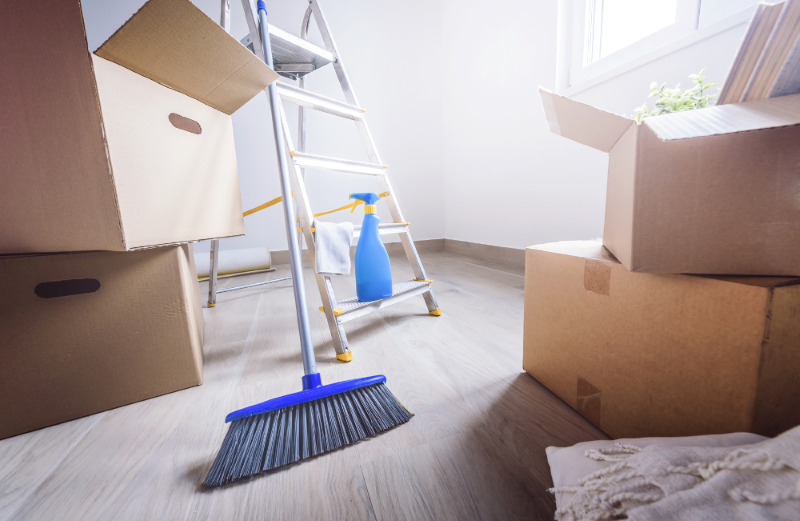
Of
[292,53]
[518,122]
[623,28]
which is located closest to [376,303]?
[292,53]

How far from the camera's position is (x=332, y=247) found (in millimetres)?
845

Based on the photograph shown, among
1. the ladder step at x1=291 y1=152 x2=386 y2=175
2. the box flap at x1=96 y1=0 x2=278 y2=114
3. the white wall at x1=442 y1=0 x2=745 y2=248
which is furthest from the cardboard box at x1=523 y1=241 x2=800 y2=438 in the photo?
the white wall at x1=442 y1=0 x2=745 y2=248

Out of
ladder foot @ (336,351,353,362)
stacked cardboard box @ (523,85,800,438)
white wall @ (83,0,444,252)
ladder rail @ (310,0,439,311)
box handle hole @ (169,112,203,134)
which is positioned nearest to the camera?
stacked cardboard box @ (523,85,800,438)

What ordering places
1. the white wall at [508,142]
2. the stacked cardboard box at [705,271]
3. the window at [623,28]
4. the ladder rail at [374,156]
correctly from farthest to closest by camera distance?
the white wall at [508,142] → the ladder rail at [374,156] → the window at [623,28] → the stacked cardboard box at [705,271]

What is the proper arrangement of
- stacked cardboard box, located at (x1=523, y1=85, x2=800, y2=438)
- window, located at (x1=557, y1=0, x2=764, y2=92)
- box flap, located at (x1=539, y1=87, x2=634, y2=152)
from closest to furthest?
stacked cardboard box, located at (x1=523, y1=85, x2=800, y2=438) < box flap, located at (x1=539, y1=87, x2=634, y2=152) < window, located at (x1=557, y1=0, x2=764, y2=92)

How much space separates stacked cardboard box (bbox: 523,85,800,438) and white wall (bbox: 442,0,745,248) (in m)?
0.89

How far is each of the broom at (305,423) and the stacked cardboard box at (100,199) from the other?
0.30 meters

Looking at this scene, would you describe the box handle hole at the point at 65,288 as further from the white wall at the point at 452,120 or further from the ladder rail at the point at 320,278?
the white wall at the point at 452,120

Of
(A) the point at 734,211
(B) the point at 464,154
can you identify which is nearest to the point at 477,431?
(A) the point at 734,211

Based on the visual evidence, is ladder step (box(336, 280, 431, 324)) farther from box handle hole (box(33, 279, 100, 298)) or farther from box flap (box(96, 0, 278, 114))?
box flap (box(96, 0, 278, 114))

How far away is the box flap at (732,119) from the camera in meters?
0.30

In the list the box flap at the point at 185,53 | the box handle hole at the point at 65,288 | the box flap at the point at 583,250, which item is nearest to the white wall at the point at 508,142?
the box flap at the point at 583,250

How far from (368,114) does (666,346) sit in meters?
2.30

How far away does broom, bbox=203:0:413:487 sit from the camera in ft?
1.51
